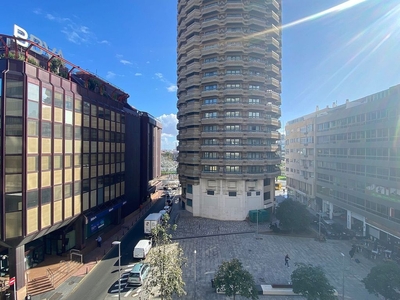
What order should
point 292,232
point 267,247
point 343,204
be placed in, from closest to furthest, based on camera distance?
point 267,247 < point 292,232 < point 343,204

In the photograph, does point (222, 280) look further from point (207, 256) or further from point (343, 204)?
point (343, 204)

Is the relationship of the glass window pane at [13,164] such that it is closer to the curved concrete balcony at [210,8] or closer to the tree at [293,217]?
the tree at [293,217]

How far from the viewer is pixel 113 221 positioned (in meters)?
41.3

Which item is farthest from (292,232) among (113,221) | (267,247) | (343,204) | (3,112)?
(3,112)

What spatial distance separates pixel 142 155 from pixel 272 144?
30.3 metres

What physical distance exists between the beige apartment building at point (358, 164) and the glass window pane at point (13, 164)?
45.6 metres

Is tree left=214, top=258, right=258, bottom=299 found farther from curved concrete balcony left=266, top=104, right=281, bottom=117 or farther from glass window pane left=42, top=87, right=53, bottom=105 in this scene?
curved concrete balcony left=266, top=104, right=281, bottom=117

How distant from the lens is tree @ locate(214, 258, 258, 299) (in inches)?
761

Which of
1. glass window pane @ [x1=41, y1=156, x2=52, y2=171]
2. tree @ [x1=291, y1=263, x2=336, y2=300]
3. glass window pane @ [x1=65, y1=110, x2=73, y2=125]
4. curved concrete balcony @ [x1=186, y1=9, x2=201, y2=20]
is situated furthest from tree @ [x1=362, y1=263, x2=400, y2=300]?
curved concrete balcony @ [x1=186, y1=9, x2=201, y2=20]

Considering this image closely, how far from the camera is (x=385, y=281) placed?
18797 mm

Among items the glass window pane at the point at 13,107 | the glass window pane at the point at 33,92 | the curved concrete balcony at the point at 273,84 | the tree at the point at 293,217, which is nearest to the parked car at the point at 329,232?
the tree at the point at 293,217

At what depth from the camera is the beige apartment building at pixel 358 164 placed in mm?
34031

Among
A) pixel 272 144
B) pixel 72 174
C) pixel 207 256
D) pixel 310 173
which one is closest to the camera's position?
pixel 72 174

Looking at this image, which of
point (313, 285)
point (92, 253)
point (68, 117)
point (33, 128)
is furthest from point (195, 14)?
point (313, 285)
